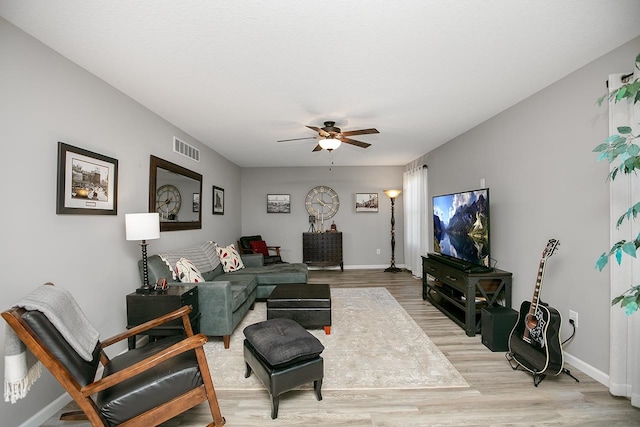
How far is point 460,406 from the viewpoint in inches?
76.1

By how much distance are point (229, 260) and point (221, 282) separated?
1672 millimetres

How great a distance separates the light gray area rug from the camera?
2.21 m

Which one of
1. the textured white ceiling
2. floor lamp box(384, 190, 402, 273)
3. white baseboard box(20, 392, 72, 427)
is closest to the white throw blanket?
white baseboard box(20, 392, 72, 427)

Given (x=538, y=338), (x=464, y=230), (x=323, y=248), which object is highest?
(x=464, y=230)

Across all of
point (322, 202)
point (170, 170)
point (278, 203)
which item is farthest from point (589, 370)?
point (278, 203)

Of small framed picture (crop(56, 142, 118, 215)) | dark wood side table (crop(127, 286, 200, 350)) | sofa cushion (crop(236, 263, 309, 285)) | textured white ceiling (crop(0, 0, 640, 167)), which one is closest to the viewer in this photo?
textured white ceiling (crop(0, 0, 640, 167))

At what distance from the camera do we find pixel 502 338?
2695mm

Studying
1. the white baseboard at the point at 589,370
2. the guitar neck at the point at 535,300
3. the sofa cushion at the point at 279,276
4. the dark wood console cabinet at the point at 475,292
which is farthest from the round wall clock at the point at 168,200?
the white baseboard at the point at 589,370

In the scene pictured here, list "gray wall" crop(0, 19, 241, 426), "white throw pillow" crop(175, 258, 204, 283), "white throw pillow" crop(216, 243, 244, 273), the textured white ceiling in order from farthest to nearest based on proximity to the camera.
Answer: "white throw pillow" crop(216, 243, 244, 273), "white throw pillow" crop(175, 258, 204, 283), "gray wall" crop(0, 19, 241, 426), the textured white ceiling

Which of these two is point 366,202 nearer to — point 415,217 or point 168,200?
point 415,217

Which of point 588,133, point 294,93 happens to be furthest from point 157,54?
point 588,133

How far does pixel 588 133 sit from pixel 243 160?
17.5ft

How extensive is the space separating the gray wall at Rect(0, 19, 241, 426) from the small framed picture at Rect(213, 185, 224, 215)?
1998 millimetres

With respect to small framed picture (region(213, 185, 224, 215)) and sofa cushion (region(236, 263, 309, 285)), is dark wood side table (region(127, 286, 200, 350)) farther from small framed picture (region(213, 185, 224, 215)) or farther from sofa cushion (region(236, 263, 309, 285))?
small framed picture (region(213, 185, 224, 215))
